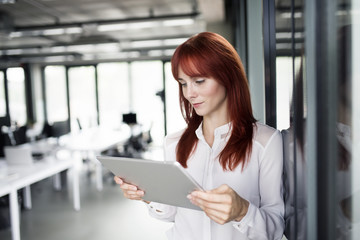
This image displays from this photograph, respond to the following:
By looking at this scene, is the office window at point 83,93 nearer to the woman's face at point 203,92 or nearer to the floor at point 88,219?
the floor at point 88,219

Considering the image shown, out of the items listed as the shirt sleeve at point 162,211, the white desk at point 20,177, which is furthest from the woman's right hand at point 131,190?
the white desk at point 20,177

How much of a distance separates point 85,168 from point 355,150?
320 inches

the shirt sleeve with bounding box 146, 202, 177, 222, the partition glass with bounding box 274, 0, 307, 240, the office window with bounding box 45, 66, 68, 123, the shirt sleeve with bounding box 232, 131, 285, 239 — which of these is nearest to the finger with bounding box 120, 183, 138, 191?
the shirt sleeve with bounding box 146, 202, 177, 222

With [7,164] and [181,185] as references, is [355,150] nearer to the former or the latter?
[181,185]

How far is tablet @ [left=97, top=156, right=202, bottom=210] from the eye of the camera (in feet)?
3.36

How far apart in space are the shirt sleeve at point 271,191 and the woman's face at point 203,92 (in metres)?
0.29

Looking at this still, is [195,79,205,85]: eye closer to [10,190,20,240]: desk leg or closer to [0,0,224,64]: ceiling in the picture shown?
[10,190,20,240]: desk leg

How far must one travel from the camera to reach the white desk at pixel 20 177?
3538mm

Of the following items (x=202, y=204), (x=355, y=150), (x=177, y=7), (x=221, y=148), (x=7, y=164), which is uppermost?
(x=177, y=7)

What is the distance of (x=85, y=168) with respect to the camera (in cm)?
818

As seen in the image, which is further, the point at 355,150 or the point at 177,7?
the point at 177,7

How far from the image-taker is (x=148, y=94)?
12.0m

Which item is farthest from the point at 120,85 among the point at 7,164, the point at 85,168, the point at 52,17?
the point at 7,164

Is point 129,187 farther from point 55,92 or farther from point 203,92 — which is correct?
point 55,92
